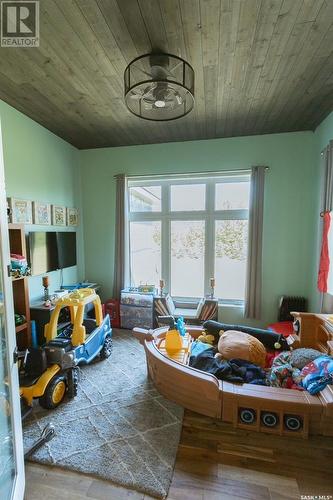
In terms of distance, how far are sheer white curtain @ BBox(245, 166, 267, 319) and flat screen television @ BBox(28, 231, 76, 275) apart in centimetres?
270

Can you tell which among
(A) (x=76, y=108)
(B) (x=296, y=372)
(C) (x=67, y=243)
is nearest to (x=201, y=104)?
(A) (x=76, y=108)

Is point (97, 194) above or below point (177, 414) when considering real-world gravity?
above

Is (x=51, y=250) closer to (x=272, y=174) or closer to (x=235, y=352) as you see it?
(x=235, y=352)

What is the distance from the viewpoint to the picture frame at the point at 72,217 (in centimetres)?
373

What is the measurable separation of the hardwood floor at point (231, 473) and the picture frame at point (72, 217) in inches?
117

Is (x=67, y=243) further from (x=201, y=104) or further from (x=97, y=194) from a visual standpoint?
(x=201, y=104)

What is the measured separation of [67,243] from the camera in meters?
3.58

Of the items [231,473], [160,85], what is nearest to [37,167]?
[160,85]

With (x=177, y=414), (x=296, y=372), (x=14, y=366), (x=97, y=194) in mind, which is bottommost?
(x=177, y=414)

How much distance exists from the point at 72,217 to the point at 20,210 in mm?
1071

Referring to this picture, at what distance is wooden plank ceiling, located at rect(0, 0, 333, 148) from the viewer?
154cm

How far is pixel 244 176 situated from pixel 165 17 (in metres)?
2.43

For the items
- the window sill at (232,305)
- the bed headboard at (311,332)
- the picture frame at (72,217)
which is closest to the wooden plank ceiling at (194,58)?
the picture frame at (72,217)

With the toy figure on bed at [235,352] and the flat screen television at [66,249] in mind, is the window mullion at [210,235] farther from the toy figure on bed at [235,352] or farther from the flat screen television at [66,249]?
the flat screen television at [66,249]
